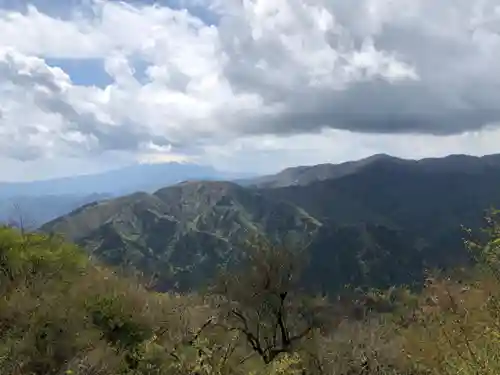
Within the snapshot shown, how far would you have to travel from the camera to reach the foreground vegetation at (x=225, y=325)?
10383 millimetres

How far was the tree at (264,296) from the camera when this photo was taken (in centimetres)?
3612

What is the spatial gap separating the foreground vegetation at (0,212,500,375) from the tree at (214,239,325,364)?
0.24 ft

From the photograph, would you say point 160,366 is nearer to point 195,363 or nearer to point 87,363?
point 87,363

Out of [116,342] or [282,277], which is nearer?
[116,342]

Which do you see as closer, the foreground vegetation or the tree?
the foreground vegetation

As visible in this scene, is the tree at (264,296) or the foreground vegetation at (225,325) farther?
the tree at (264,296)

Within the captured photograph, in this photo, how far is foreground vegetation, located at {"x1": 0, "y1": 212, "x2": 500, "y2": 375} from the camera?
1038 centimetres

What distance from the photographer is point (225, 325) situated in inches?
1490

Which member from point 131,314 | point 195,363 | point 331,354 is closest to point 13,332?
point 131,314

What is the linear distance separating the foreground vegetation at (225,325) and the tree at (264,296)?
72 millimetres

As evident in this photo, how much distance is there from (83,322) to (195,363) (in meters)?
11.3

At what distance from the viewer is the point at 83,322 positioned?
A: 26125 mm

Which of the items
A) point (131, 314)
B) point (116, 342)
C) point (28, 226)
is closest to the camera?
point (116, 342)

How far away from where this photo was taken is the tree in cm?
3612
